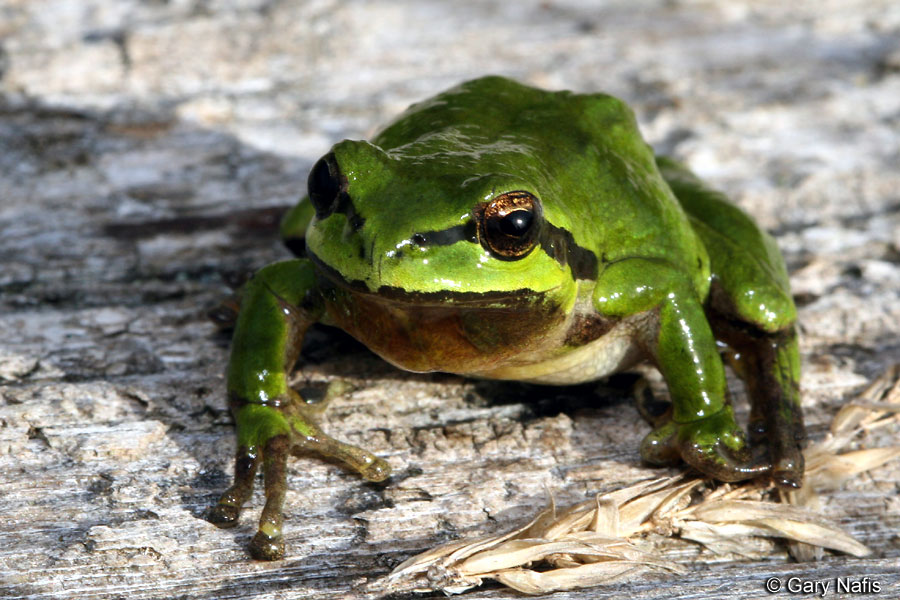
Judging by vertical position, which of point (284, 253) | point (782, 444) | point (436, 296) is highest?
point (436, 296)

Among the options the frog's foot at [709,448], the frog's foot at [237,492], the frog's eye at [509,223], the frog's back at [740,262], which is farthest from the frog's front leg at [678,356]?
the frog's foot at [237,492]

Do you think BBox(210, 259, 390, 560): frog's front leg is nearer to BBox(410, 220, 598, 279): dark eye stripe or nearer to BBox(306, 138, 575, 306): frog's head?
BBox(306, 138, 575, 306): frog's head

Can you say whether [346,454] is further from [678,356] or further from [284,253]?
[284,253]

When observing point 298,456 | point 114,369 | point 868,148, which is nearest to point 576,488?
point 298,456

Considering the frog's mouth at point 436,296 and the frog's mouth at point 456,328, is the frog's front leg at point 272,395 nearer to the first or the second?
the frog's mouth at point 456,328

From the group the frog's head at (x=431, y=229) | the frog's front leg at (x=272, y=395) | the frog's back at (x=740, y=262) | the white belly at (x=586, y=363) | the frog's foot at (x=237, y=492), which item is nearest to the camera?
the frog's head at (x=431, y=229)

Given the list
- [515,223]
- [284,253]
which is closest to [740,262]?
[515,223]

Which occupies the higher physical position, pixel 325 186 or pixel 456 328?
pixel 325 186

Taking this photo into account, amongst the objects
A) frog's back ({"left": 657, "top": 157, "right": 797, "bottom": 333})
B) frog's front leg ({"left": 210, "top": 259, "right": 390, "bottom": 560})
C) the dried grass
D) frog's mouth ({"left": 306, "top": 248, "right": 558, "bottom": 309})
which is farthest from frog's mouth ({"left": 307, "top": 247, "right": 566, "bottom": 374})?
frog's back ({"left": 657, "top": 157, "right": 797, "bottom": 333})
